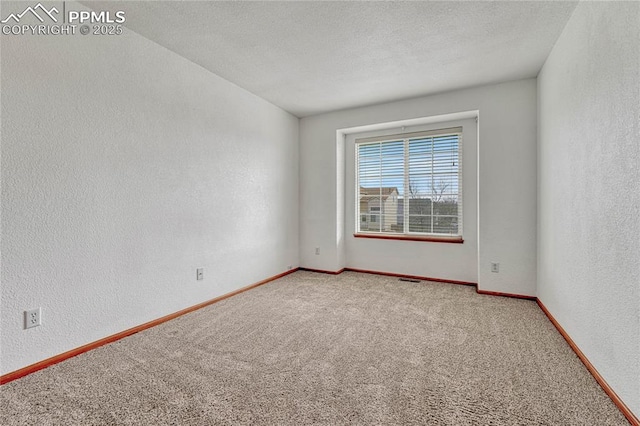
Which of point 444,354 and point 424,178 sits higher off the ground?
point 424,178

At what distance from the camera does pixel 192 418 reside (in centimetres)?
144

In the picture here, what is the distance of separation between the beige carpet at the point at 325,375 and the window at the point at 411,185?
1.59 m

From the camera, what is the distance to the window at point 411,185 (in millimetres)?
4090

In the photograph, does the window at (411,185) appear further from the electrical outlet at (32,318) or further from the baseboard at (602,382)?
the electrical outlet at (32,318)

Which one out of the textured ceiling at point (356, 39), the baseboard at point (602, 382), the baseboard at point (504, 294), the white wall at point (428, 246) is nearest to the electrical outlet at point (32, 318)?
the textured ceiling at point (356, 39)

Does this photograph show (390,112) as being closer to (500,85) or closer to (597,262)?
(500,85)

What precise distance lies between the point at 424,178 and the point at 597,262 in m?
2.59

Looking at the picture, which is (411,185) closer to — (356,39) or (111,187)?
(356,39)

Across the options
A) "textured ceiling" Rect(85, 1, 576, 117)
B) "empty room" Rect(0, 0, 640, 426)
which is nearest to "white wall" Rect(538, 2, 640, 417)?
"empty room" Rect(0, 0, 640, 426)

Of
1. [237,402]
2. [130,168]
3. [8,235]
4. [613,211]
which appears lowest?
[237,402]

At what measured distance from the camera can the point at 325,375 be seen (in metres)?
1.81

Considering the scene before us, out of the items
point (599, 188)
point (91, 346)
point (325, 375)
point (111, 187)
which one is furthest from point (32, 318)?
point (599, 188)

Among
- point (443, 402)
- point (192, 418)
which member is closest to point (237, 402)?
point (192, 418)

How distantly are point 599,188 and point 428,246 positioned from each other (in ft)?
8.10
